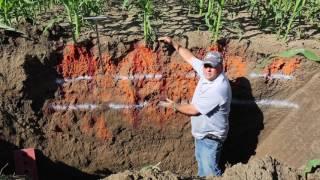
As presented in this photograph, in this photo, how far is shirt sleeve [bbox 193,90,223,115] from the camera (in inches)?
143

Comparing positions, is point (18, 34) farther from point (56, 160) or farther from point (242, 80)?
point (242, 80)

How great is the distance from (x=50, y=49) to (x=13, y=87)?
457 mm

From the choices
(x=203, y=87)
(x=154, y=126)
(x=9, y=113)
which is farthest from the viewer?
(x=154, y=126)

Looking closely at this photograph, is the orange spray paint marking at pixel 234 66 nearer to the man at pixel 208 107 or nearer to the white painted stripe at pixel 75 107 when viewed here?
the man at pixel 208 107

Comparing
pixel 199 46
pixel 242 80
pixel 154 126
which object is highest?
pixel 199 46

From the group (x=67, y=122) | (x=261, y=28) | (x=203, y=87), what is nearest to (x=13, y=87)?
(x=67, y=122)

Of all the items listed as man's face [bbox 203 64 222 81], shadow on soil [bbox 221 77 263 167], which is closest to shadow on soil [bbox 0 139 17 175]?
man's face [bbox 203 64 222 81]

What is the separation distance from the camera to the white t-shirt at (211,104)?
11.9 feet

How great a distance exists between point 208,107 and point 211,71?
300 millimetres

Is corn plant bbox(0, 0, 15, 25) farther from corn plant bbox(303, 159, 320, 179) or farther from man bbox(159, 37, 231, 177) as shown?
corn plant bbox(303, 159, 320, 179)

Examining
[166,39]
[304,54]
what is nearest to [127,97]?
[166,39]

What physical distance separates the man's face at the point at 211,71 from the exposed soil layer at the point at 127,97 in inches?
16.1

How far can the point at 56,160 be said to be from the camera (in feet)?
14.0

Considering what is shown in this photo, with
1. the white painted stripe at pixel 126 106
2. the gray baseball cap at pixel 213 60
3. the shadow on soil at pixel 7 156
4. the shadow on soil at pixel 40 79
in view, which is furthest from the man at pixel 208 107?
the shadow on soil at pixel 7 156
